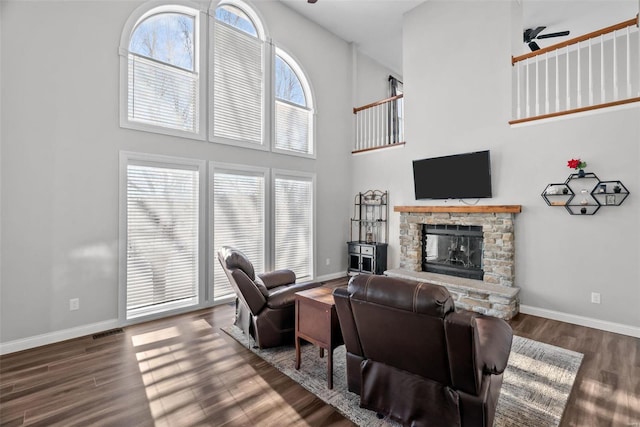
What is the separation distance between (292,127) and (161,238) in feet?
9.88

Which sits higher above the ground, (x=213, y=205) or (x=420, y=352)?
(x=213, y=205)

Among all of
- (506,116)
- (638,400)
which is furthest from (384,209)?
(638,400)

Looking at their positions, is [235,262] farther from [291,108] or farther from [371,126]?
[371,126]

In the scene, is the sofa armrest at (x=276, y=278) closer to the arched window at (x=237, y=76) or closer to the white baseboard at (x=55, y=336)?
the white baseboard at (x=55, y=336)

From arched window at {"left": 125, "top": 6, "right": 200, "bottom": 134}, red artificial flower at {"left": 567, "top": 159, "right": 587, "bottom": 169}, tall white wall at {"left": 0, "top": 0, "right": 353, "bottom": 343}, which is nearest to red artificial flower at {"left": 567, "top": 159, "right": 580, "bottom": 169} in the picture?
red artificial flower at {"left": 567, "top": 159, "right": 587, "bottom": 169}

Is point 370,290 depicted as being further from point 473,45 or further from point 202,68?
point 473,45

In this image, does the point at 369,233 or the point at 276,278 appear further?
the point at 369,233

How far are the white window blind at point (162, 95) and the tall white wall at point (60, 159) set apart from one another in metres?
0.22

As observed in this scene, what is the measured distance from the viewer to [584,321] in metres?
3.77

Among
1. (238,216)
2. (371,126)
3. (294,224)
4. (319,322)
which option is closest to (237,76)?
(238,216)

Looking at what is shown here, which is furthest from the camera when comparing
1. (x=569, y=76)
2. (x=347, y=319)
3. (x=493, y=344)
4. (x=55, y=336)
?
(x=569, y=76)

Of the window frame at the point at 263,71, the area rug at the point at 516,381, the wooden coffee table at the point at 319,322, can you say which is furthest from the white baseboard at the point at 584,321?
the window frame at the point at 263,71

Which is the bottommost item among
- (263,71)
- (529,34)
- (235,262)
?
(235,262)

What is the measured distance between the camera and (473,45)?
4.81m
